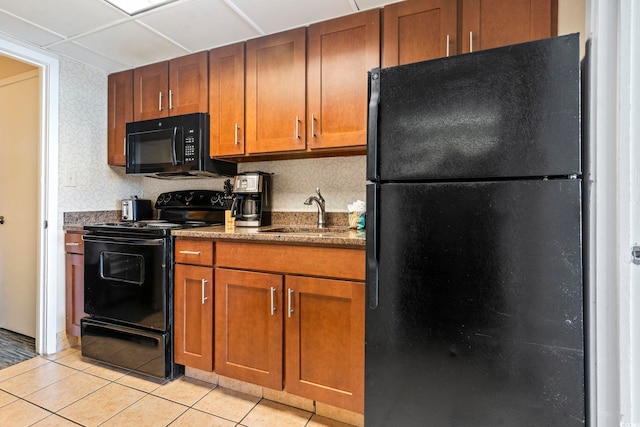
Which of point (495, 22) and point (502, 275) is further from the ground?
point (495, 22)

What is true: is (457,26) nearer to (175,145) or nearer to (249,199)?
(249,199)

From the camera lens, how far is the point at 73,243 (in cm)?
235

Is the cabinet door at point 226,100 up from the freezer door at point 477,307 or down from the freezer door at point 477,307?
up

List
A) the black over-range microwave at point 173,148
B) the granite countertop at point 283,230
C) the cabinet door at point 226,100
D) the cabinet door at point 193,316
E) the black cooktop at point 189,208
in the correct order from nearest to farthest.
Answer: the granite countertop at point 283,230 < the cabinet door at point 193,316 < the cabinet door at point 226,100 < the black over-range microwave at point 173,148 < the black cooktop at point 189,208

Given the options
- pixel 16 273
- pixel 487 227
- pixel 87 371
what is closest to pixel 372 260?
pixel 487 227

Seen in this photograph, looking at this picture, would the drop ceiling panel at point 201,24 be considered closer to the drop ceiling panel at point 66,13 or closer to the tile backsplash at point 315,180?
the drop ceiling panel at point 66,13

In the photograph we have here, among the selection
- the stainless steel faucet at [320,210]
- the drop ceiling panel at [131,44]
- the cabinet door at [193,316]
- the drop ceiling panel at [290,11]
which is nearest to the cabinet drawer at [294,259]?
the cabinet door at [193,316]

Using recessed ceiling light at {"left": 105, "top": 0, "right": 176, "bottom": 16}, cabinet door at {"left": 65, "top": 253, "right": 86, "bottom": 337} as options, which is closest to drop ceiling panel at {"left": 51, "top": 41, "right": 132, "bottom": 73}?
recessed ceiling light at {"left": 105, "top": 0, "right": 176, "bottom": 16}

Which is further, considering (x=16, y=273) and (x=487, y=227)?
(x=16, y=273)

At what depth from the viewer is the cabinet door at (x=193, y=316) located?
1.85 m

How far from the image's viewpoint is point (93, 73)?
258 cm

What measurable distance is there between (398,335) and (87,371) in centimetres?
203

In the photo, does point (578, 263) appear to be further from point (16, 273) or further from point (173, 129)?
point (16, 273)

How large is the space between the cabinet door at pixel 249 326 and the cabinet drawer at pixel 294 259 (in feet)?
0.18
